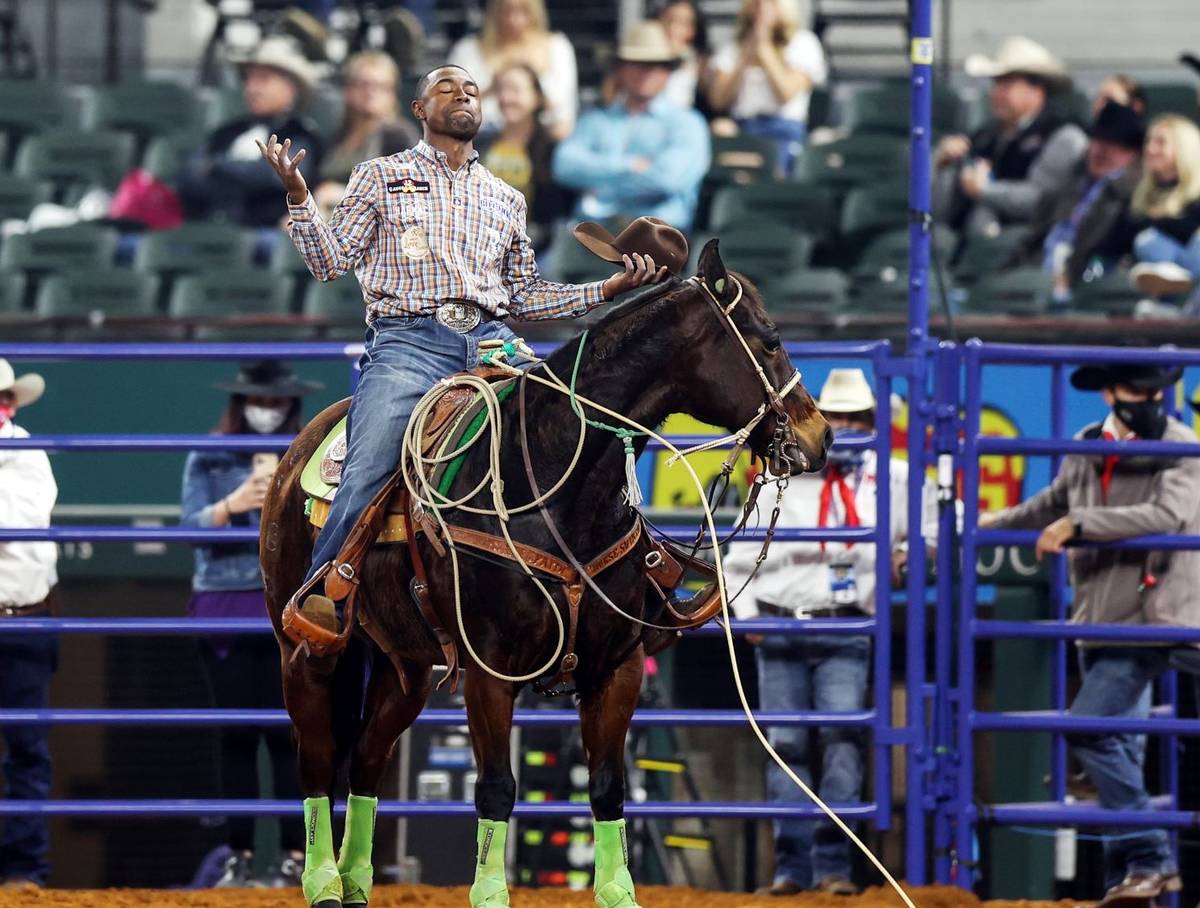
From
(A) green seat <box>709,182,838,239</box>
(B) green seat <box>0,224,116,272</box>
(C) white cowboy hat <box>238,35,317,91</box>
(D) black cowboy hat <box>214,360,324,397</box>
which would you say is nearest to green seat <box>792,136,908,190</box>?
(A) green seat <box>709,182,838,239</box>

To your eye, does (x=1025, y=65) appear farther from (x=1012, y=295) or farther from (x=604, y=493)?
(x=604, y=493)

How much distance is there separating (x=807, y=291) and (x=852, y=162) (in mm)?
2244

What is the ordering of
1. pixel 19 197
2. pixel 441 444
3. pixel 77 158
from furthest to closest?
pixel 77 158 → pixel 19 197 → pixel 441 444

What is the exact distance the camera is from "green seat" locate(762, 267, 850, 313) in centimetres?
1158

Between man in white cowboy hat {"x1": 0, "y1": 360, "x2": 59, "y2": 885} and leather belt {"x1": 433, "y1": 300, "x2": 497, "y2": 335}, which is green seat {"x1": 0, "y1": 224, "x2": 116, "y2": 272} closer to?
man in white cowboy hat {"x1": 0, "y1": 360, "x2": 59, "y2": 885}

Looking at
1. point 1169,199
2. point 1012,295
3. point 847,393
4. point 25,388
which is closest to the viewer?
point 847,393

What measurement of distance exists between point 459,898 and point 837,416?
249 cm

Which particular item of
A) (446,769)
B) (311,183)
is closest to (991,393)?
(446,769)

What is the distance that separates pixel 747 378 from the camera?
5.95 metres

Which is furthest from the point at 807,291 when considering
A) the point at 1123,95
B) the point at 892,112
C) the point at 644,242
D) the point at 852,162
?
the point at 644,242

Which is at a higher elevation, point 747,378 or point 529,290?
point 529,290

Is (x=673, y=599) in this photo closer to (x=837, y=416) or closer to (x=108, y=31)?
(x=837, y=416)

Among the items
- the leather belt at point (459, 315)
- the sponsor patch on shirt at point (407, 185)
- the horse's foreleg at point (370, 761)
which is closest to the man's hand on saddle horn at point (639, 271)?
the leather belt at point (459, 315)

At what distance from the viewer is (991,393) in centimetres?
963
